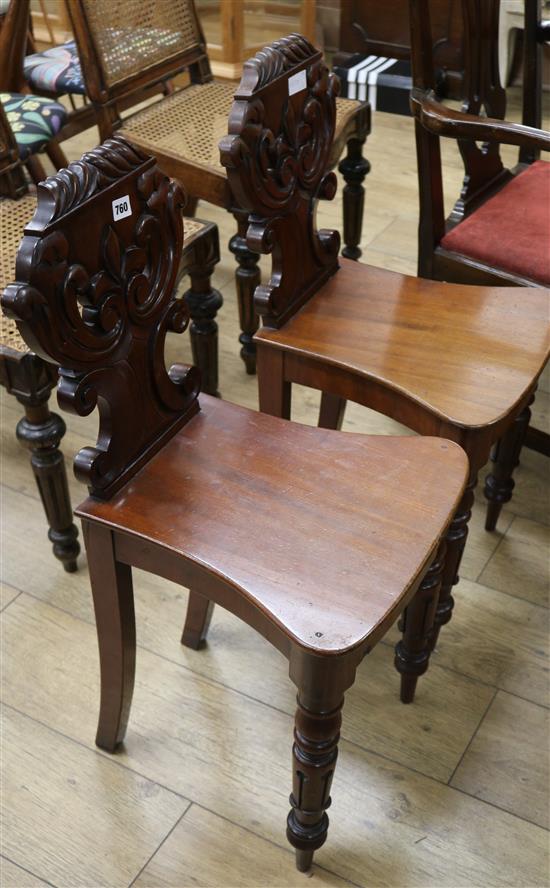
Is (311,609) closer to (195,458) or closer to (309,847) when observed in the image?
(195,458)

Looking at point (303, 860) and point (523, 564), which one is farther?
point (523, 564)

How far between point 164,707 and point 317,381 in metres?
0.58

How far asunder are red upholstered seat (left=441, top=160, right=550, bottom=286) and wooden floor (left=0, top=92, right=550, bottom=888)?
0.52m

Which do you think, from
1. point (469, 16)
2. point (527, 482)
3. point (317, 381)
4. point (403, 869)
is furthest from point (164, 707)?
point (469, 16)

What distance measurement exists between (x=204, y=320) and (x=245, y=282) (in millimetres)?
204

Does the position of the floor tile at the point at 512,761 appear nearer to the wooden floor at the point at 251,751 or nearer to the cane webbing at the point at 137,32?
the wooden floor at the point at 251,751

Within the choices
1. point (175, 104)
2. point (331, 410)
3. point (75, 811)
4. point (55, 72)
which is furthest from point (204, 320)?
point (55, 72)

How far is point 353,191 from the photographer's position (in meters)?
2.23

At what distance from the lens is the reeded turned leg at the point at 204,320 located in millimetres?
1766

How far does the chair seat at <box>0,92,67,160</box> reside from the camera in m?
2.23

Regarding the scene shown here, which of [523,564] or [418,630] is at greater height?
[418,630]

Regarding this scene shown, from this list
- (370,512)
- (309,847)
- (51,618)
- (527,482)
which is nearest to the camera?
(370,512)

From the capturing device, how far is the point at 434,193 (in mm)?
1641

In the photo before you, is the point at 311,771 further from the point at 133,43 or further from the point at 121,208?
the point at 133,43
